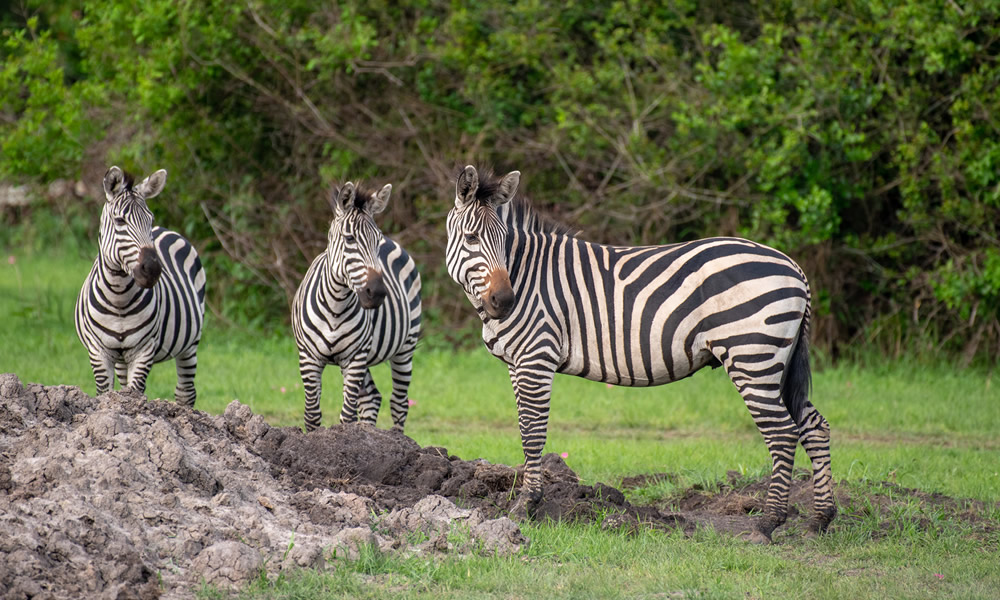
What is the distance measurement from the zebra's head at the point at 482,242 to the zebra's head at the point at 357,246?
0.94m

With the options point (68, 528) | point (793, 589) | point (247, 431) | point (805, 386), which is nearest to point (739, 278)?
point (805, 386)

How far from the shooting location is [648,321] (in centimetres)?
662

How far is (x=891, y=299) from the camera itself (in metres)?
13.3

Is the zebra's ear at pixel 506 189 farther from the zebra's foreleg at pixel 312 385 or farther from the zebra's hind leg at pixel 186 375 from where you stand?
the zebra's hind leg at pixel 186 375

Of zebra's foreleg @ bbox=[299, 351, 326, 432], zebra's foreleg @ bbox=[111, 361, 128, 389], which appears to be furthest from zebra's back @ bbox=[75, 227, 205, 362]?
zebra's foreleg @ bbox=[299, 351, 326, 432]

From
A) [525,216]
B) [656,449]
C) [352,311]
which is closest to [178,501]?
[352,311]

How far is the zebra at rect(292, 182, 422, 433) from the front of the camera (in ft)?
25.0

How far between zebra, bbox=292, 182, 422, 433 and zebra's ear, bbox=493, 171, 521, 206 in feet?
4.14

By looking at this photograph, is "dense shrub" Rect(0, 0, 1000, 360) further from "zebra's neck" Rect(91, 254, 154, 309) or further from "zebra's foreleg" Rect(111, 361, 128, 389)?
"zebra's neck" Rect(91, 254, 154, 309)

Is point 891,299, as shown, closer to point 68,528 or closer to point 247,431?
point 247,431

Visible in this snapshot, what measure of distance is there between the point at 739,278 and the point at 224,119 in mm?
10878

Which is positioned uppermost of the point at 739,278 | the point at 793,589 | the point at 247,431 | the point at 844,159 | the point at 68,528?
the point at 844,159

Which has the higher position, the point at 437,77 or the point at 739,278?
the point at 437,77

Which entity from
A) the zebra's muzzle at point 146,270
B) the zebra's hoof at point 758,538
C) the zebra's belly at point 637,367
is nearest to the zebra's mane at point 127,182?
the zebra's muzzle at point 146,270
